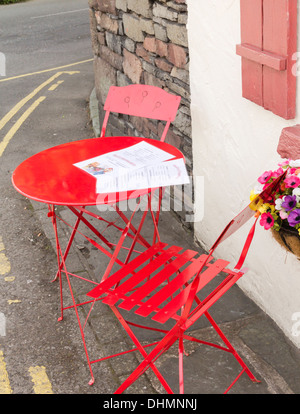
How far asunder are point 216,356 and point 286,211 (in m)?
1.38

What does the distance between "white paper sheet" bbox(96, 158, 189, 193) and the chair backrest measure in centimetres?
51

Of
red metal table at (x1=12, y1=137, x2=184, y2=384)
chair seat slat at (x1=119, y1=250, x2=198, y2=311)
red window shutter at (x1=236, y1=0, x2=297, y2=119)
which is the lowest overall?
chair seat slat at (x1=119, y1=250, x2=198, y2=311)

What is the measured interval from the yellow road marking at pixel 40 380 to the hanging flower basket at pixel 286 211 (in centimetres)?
165

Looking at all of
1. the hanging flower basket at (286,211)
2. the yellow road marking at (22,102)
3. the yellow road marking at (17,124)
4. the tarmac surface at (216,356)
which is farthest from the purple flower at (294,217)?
the yellow road marking at (22,102)

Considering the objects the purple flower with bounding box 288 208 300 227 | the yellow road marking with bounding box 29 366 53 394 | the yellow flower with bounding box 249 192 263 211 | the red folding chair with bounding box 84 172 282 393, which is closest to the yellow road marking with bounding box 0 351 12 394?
the yellow road marking with bounding box 29 366 53 394

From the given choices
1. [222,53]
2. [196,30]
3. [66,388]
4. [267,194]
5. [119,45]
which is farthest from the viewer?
[119,45]

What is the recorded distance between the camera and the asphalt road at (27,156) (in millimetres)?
3734

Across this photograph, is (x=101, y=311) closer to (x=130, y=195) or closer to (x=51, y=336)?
(x=51, y=336)

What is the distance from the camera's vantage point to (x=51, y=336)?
399 cm

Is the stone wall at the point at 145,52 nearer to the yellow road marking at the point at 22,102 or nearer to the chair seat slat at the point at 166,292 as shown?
the chair seat slat at the point at 166,292

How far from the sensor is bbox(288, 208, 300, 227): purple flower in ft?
8.42

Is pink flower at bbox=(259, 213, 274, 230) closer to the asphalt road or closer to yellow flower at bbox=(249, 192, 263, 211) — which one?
yellow flower at bbox=(249, 192, 263, 211)
